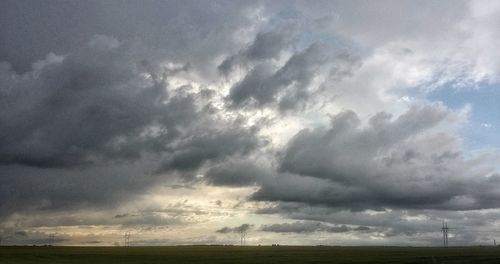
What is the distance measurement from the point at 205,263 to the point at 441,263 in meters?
63.7

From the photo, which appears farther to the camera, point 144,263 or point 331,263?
point 144,263

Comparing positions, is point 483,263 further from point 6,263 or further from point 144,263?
point 6,263

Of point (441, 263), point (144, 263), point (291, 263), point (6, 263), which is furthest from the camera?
point (144, 263)

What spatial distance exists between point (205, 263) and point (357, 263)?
4255 cm

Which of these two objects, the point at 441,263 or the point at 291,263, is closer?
the point at 441,263

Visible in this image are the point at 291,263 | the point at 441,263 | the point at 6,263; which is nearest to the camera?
the point at 6,263

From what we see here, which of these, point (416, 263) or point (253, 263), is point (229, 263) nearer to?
point (253, 263)

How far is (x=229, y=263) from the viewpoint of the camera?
5659 inches

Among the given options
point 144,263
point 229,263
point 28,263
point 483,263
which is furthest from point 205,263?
point 483,263

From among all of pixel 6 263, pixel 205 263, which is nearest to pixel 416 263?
pixel 205 263

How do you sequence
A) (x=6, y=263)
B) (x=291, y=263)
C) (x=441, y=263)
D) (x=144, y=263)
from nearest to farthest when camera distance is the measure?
(x=6, y=263), (x=441, y=263), (x=291, y=263), (x=144, y=263)

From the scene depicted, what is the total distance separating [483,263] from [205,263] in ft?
242

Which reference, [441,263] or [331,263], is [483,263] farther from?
[331,263]

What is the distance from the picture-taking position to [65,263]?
137000 mm
